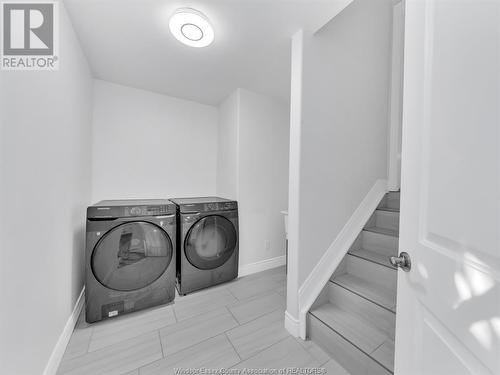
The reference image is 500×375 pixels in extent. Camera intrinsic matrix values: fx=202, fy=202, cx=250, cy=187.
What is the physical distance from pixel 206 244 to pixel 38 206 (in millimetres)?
1375

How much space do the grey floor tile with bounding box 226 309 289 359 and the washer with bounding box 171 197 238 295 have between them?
68cm

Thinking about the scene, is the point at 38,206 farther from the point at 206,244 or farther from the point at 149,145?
the point at 149,145

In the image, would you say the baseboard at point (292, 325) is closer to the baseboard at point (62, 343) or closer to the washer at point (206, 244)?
the washer at point (206, 244)

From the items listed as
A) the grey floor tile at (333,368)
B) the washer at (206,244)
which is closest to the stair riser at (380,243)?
the grey floor tile at (333,368)

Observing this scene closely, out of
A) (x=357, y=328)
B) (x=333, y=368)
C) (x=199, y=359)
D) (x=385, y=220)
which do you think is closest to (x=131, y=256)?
(x=199, y=359)

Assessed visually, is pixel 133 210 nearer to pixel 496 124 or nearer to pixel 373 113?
pixel 496 124

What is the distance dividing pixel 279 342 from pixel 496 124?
62.7 inches

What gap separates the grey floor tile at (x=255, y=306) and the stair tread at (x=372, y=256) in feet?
2.64

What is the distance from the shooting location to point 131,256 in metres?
1.73

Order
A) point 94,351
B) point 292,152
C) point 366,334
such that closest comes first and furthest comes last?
point 366,334 → point 94,351 → point 292,152

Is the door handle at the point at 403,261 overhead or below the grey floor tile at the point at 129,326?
overhead

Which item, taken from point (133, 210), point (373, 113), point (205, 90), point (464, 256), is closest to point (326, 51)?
point (373, 113)

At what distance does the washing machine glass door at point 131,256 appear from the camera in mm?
1618

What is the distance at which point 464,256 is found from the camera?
1.64 feet
